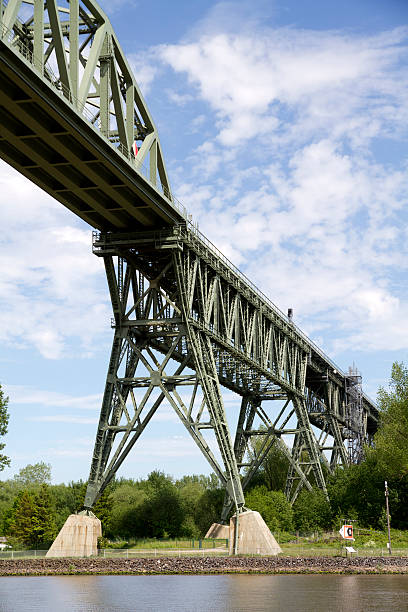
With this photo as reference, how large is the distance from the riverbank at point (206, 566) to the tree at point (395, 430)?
22.5 meters

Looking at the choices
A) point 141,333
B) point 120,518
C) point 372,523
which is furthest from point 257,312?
point 120,518

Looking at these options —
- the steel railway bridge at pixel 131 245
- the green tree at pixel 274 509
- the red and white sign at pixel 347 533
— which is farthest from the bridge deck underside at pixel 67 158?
the green tree at pixel 274 509

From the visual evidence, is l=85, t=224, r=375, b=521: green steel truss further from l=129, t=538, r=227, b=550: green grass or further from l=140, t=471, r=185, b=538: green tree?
l=140, t=471, r=185, b=538: green tree

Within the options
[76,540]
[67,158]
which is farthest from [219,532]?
[67,158]

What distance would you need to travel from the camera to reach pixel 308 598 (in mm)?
24828

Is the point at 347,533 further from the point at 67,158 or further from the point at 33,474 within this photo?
the point at 33,474

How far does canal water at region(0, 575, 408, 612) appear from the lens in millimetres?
22469

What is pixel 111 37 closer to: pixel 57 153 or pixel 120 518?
pixel 57 153

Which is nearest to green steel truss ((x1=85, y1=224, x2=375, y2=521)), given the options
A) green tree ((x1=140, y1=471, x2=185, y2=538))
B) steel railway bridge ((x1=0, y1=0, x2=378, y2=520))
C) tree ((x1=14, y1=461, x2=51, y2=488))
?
steel railway bridge ((x1=0, y1=0, x2=378, y2=520))

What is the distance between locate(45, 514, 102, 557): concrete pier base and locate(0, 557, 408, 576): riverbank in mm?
2105

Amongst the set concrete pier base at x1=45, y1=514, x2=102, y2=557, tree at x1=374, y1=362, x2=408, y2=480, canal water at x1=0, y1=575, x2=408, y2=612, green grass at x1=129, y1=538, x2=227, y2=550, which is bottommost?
canal water at x1=0, y1=575, x2=408, y2=612

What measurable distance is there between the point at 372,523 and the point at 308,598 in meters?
45.2

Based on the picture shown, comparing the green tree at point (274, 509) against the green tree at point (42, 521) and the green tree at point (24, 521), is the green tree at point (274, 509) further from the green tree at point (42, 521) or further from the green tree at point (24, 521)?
the green tree at point (24, 521)

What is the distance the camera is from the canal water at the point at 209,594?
73.7ft
